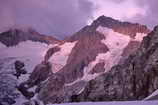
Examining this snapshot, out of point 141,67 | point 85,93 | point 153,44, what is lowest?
point 85,93

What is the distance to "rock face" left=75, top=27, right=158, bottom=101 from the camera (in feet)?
325

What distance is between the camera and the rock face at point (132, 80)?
325 ft

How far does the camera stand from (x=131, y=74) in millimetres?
111188

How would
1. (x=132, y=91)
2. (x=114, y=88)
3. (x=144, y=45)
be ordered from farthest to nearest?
(x=144, y=45) → (x=114, y=88) → (x=132, y=91)

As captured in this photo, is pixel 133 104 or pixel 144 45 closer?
pixel 133 104

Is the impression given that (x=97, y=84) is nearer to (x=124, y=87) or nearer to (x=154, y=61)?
(x=124, y=87)

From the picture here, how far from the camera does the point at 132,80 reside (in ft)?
355

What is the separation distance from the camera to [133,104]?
20.3 meters

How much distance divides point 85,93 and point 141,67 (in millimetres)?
24271

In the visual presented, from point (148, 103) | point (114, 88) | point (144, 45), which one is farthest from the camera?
point (144, 45)

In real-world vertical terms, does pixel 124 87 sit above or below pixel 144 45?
below

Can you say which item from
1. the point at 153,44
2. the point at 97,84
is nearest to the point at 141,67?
the point at 153,44

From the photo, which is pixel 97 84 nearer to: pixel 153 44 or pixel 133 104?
pixel 153 44

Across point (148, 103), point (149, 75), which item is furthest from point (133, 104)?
point (149, 75)
